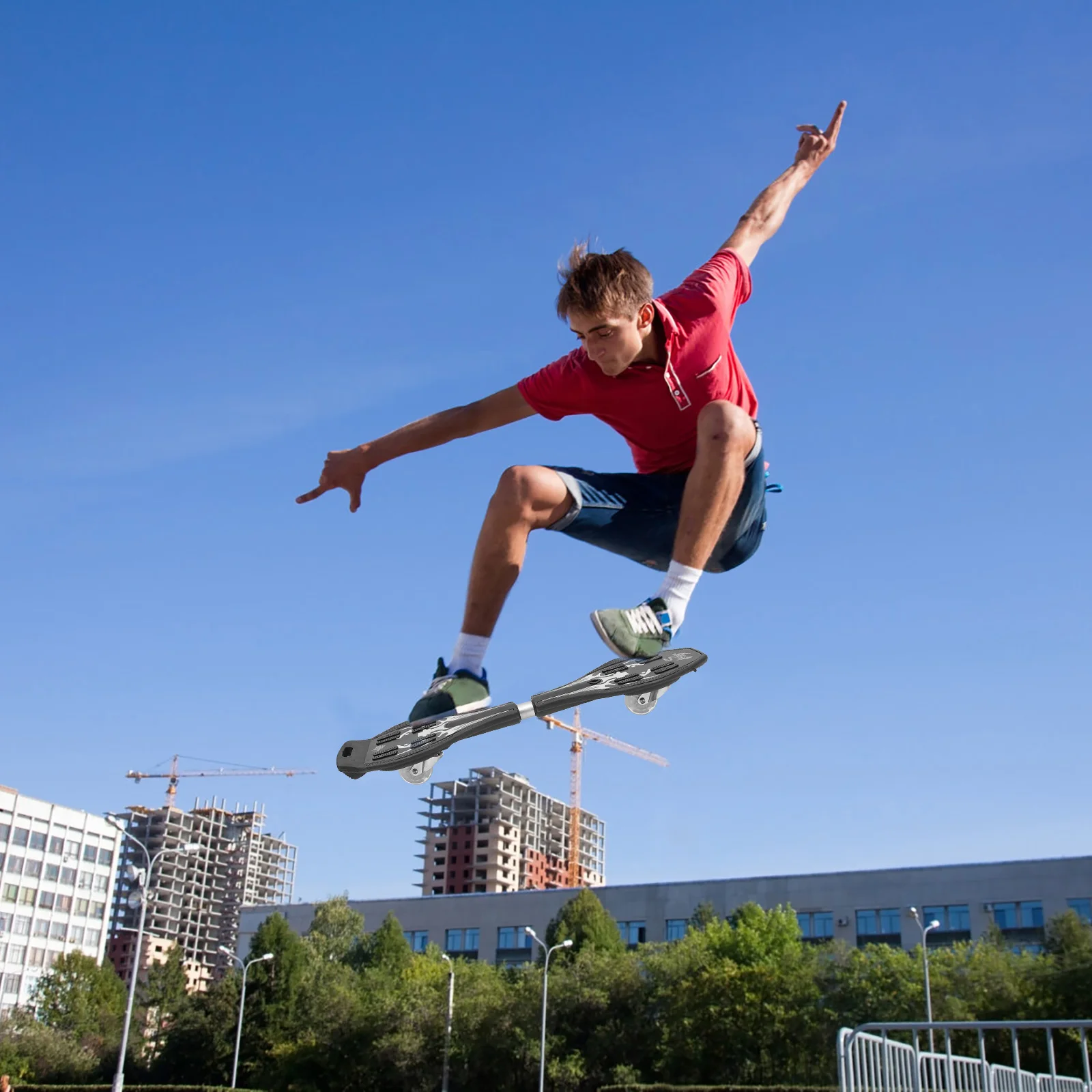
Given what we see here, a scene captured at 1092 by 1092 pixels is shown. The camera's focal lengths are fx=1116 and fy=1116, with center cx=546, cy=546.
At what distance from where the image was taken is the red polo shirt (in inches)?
210

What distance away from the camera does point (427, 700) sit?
17.0ft

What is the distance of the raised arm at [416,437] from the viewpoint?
233 inches

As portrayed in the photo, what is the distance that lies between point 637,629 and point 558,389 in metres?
1.39

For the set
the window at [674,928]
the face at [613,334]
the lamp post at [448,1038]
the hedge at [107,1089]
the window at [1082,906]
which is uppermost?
the window at [1082,906]

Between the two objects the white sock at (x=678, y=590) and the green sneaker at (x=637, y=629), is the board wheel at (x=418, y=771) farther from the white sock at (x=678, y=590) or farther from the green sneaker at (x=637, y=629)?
the white sock at (x=678, y=590)

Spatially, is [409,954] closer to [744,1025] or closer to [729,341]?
[744,1025]

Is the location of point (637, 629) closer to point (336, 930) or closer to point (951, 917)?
point (951, 917)

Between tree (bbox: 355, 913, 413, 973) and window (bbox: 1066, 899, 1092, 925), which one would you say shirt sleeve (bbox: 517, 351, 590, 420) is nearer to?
window (bbox: 1066, 899, 1092, 925)

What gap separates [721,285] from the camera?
5.55m

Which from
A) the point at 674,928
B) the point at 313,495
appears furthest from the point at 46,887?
the point at 313,495

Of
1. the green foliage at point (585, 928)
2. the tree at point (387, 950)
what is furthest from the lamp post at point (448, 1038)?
the tree at point (387, 950)

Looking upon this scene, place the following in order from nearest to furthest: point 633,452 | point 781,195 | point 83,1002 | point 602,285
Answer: point 602,285 → point 633,452 → point 781,195 → point 83,1002

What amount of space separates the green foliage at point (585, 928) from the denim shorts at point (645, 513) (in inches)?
2198

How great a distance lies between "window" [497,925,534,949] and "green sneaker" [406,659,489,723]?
75.8m
